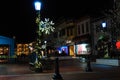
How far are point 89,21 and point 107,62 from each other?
22472 mm

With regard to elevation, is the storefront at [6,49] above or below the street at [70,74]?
above

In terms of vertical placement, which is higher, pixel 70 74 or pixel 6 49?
pixel 6 49

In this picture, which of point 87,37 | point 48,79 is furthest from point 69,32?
point 48,79

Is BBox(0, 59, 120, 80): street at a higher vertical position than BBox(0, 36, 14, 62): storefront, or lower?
lower

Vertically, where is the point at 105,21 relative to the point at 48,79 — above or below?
above

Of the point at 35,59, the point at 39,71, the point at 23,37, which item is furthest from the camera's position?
the point at 23,37

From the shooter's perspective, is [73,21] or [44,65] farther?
[73,21]

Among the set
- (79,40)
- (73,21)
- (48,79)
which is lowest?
(48,79)

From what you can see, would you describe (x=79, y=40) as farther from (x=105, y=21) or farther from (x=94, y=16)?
(x=105, y=21)

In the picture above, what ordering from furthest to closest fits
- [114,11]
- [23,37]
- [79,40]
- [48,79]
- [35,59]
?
[23,37], [79,40], [114,11], [35,59], [48,79]

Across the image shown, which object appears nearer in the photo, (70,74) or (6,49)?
(70,74)

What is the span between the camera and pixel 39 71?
2417 centimetres

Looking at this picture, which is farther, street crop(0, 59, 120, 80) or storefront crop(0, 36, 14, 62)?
storefront crop(0, 36, 14, 62)

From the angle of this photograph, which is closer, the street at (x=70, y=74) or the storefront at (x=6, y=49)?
the street at (x=70, y=74)
